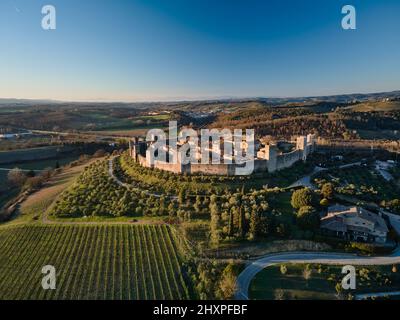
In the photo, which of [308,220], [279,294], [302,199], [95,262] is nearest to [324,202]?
[302,199]

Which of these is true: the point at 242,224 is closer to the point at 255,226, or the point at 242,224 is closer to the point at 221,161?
the point at 255,226

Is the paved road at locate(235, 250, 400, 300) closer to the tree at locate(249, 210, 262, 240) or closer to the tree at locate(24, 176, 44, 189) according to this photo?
the tree at locate(249, 210, 262, 240)

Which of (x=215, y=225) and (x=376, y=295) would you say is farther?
(x=215, y=225)

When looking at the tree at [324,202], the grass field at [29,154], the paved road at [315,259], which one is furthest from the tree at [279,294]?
the grass field at [29,154]

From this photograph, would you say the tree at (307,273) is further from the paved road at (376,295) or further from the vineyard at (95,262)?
the vineyard at (95,262)

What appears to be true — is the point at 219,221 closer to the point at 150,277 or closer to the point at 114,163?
the point at 150,277
